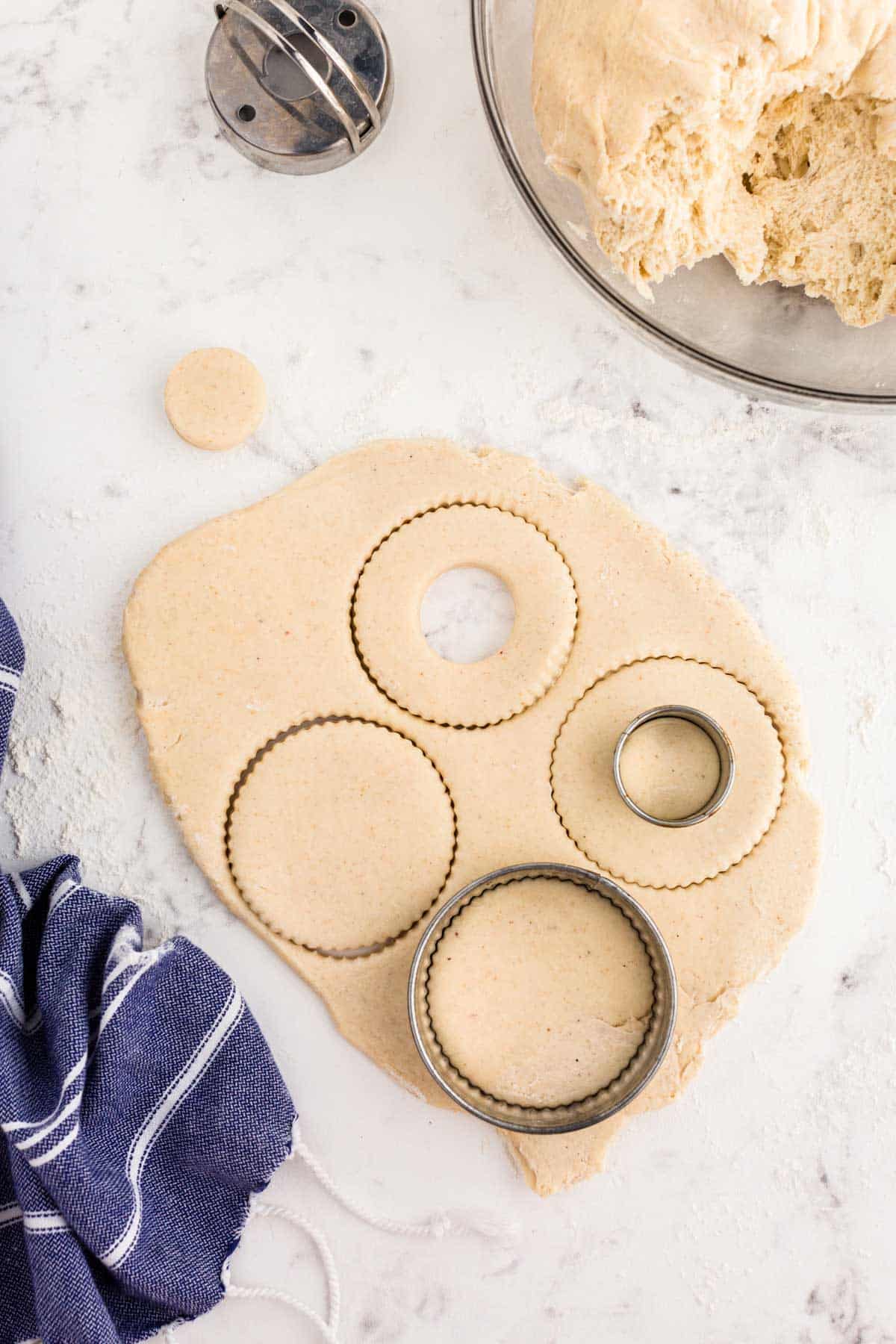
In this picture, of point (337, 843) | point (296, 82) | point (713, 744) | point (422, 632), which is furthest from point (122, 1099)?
point (296, 82)

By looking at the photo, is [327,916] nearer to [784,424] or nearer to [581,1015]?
[581,1015]

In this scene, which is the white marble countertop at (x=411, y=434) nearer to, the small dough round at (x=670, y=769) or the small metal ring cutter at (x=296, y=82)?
the small metal ring cutter at (x=296, y=82)

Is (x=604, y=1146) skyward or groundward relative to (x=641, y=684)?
groundward

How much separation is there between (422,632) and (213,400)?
13.4 inches

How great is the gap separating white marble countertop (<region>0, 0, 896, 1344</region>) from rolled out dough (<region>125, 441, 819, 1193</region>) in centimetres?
4

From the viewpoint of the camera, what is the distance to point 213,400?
1121 mm

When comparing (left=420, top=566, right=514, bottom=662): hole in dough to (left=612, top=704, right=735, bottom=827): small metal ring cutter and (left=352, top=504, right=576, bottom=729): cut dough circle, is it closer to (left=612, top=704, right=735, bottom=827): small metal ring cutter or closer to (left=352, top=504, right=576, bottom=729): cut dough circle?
(left=352, top=504, right=576, bottom=729): cut dough circle

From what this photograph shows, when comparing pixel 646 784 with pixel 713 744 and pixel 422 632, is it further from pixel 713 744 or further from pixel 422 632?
pixel 422 632

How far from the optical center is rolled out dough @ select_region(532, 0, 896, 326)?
2.72 ft

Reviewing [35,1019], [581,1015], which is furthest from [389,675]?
[35,1019]

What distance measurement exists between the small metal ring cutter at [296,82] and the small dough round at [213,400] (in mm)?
243

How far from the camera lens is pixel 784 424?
1160mm

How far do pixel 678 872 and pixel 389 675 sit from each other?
368mm

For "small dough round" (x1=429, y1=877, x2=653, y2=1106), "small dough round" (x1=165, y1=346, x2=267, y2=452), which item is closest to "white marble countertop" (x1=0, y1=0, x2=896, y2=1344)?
"small dough round" (x1=165, y1=346, x2=267, y2=452)
